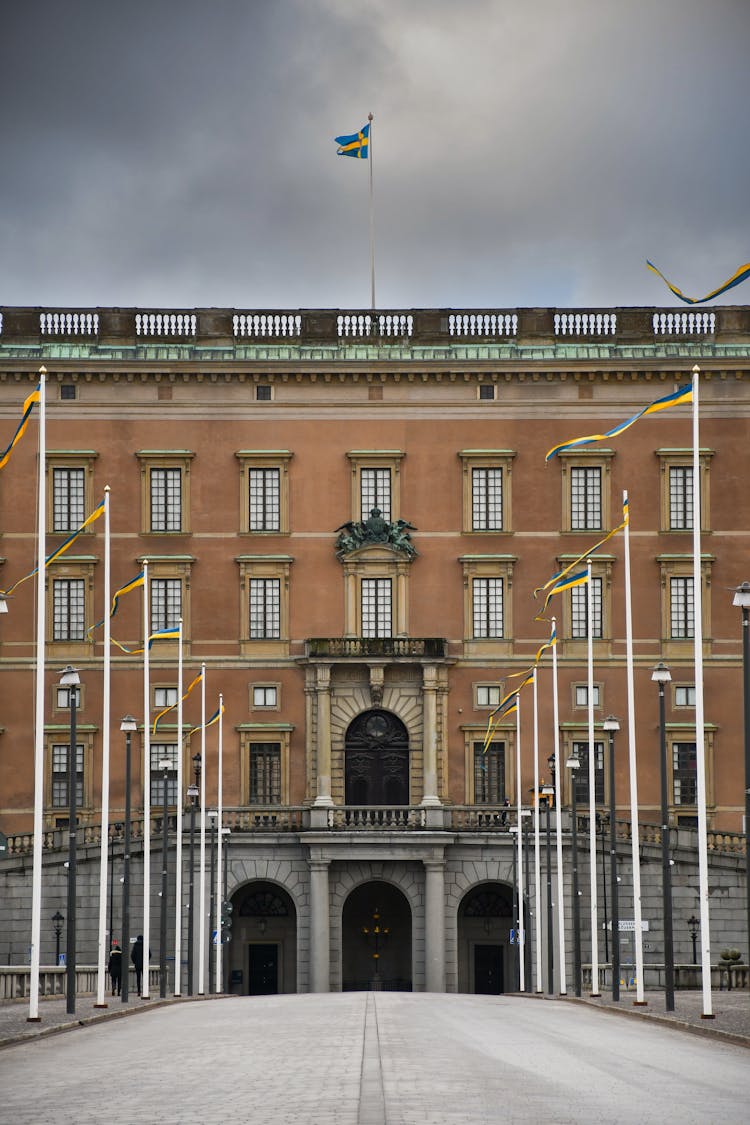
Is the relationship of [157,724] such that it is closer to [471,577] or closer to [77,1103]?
[471,577]

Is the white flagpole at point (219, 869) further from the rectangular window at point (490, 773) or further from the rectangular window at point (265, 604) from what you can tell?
the rectangular window at point (490, 773)

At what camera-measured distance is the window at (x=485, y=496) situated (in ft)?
289

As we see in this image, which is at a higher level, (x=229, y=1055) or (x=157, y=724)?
(x=157, y=724)

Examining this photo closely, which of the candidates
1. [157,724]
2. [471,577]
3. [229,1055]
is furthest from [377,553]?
[229,1055]

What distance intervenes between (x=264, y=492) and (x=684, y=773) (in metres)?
22.0

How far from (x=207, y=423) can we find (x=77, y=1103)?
68.3m

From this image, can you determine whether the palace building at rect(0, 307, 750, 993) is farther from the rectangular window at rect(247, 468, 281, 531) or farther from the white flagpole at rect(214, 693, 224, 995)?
the white flagpole at rect(214, 693, 224, 995)

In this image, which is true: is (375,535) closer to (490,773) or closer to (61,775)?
(490,773)

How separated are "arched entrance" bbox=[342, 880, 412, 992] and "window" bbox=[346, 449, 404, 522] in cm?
1620

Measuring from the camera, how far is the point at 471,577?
87.9m

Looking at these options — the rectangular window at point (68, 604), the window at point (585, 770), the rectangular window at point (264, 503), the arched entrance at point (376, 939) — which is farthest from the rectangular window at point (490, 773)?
the rectangular window at point (68, 604)

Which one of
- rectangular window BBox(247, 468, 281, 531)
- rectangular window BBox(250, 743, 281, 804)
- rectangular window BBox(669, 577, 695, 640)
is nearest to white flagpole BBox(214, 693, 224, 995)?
rectangular window BBox(250, 743, 281, 804)

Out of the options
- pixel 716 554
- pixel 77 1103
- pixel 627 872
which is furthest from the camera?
pixel 716 554

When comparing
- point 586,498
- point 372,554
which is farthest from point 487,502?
point 372,554
